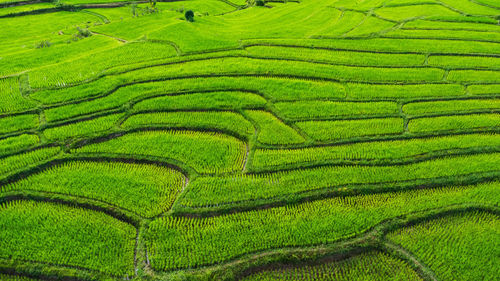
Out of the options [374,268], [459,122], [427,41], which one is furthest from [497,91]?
[374,268]

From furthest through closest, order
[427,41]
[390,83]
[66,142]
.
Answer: [427,41]
[390,83]
[66,142]

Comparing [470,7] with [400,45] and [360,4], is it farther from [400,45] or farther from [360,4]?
[400,45]

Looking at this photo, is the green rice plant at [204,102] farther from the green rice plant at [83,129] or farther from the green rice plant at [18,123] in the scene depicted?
the green rice plant at [18,123]

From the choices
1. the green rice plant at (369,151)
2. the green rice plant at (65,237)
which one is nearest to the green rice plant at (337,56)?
the green rice plant at (369,151)

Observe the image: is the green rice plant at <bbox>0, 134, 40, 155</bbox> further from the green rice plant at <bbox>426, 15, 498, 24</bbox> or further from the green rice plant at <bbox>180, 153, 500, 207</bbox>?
the green rice plant at <bbox>426, 15, 498, 24</bbox>

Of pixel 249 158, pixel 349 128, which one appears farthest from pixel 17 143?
pixel 349 128

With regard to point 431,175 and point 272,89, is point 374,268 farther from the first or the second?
point 272,89
